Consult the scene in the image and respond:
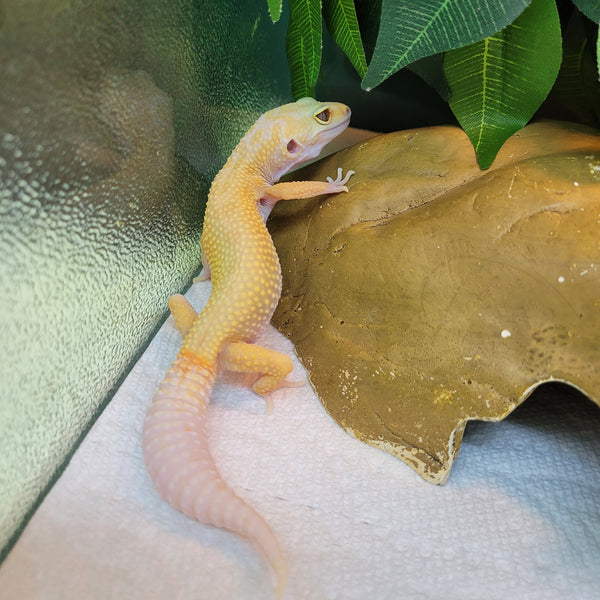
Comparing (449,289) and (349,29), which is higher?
(349,29)

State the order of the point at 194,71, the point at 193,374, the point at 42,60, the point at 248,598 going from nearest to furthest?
the point at 248,598
the point at 42,60
the point at 193,374
the point at 194,71

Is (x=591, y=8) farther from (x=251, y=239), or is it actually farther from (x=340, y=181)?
(x=251, y=239)

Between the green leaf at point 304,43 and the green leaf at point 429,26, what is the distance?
440mm

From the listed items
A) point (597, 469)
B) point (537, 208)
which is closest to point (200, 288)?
point (537, 208)

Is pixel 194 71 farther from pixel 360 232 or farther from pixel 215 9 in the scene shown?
pixel 360 232

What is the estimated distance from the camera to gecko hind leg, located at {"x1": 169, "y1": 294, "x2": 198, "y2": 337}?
1.48 metres

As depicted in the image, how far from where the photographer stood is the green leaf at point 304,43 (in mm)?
1537

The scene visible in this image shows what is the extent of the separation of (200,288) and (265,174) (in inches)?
18.8

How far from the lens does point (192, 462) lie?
42.6 inches

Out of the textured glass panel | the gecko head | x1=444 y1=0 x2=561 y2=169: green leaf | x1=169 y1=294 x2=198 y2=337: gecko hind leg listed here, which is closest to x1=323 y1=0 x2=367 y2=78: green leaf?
the gecko head

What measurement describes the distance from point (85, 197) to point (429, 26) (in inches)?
37.4

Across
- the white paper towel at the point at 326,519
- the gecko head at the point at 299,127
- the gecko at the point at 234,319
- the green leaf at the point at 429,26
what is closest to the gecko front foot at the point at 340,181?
the gecko at the point at 234,319

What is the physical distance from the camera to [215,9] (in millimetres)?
1788

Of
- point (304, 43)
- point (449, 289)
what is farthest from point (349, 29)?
point (449, 289)
